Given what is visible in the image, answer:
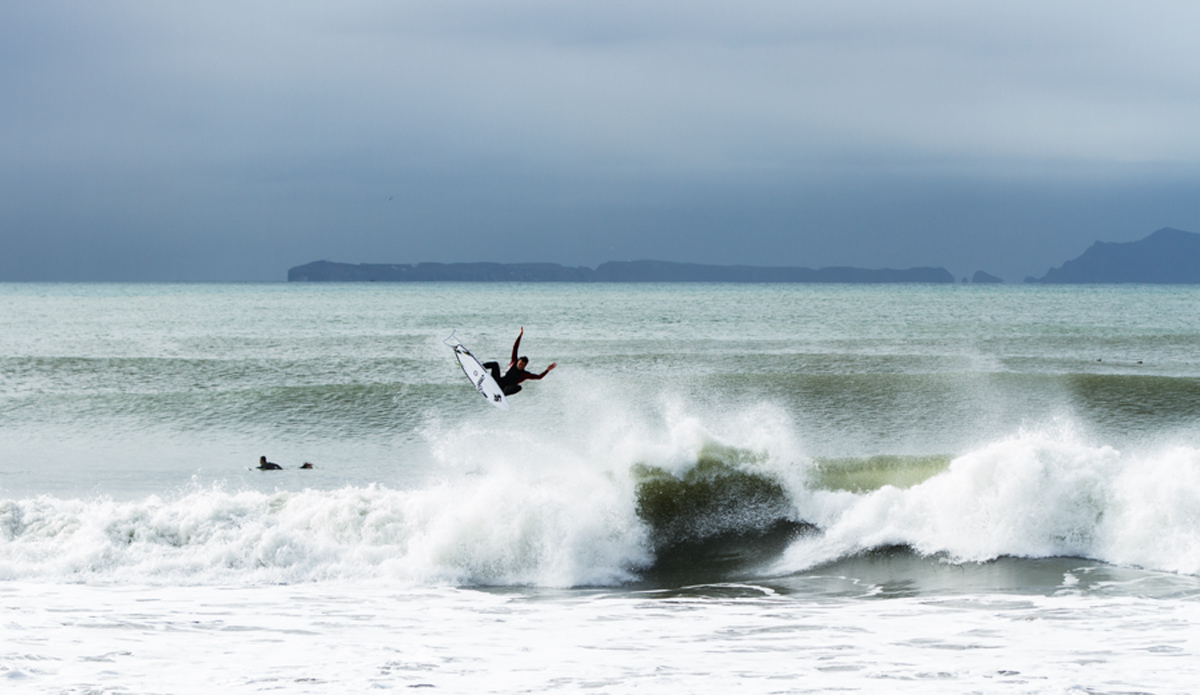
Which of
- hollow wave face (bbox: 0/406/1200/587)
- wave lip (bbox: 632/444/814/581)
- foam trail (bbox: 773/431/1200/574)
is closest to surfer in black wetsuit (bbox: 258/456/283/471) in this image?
hollow wave face (bbox: 0/406/1200/587)

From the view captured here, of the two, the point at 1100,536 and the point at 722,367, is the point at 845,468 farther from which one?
the point at 722,367

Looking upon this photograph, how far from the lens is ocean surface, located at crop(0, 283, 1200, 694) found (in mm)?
7555

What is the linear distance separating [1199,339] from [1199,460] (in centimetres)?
3462

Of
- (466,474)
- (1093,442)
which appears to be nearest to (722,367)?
(1093,442)

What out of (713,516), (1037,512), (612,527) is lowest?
(713,516)

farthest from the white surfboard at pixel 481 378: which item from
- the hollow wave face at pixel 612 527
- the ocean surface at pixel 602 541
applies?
the hollow wave face at pixel 612 527

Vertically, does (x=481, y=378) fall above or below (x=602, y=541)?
above

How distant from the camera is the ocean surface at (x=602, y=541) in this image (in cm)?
755

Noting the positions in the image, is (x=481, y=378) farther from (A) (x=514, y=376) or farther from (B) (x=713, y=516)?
(B) (x=713, y=516)

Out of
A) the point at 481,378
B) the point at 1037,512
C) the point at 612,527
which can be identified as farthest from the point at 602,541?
the point at 1037,512

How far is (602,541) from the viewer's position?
11734 millimetres

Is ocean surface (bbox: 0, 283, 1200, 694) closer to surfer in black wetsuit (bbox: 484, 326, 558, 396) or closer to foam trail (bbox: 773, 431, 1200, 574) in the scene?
foam trail (bbox: 773, 431, 1200, 574)

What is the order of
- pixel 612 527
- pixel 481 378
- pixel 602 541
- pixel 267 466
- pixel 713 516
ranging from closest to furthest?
pixel 602 541
pixel 612 527
pixel 713 516
pixel 481 378
pixel 267 466

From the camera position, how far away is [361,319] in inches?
2345
